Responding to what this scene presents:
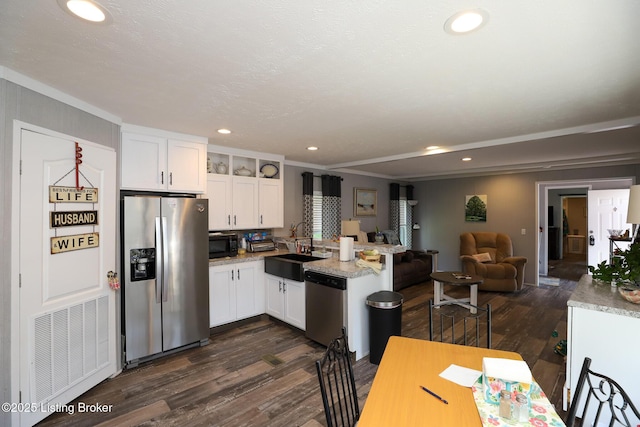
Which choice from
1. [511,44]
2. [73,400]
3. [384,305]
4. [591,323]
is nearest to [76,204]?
[73,400]

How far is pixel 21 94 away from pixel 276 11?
1.98 m

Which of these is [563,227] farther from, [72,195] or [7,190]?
[7,190]

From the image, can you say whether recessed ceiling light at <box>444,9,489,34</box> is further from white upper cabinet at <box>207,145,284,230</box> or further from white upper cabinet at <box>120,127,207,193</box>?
white upper cabinet at <box>207,145,284,230</box>

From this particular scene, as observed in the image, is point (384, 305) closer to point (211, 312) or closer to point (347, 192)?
point (211, 312)

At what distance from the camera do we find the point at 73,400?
245cm

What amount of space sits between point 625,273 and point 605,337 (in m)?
0.68

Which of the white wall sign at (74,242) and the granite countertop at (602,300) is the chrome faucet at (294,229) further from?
the granite countertop at (602,300)

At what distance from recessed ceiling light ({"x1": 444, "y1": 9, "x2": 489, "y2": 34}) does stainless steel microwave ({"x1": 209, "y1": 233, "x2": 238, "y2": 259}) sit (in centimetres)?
336

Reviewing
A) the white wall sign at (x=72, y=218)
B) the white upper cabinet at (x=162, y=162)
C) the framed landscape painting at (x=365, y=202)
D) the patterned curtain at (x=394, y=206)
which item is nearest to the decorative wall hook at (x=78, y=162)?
the white wall sign at (x=72, y=218)

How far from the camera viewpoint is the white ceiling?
1387 mm

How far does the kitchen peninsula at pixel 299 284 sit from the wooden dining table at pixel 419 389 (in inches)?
52.7

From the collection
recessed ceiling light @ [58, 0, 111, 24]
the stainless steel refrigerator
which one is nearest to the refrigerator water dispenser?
the stainless steel refrigerator

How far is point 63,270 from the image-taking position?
7.77ft

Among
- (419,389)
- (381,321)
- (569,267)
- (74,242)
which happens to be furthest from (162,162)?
(569,267)
